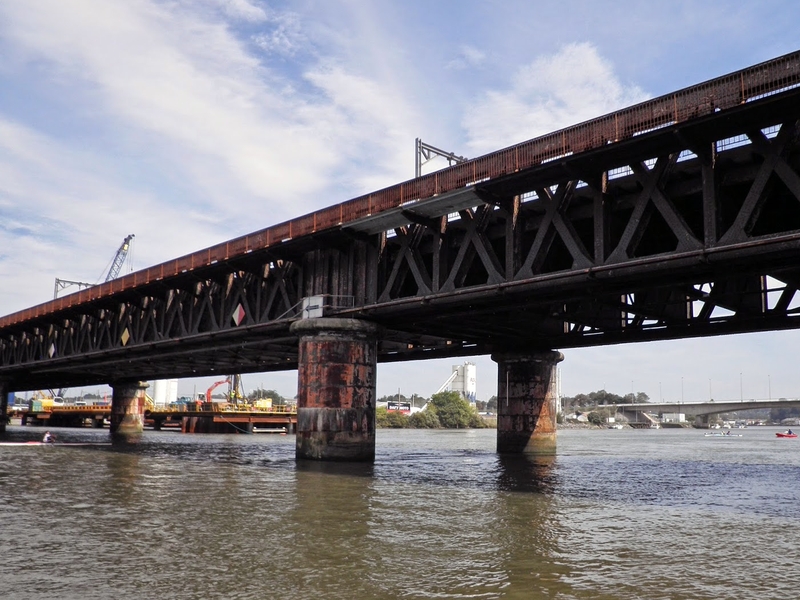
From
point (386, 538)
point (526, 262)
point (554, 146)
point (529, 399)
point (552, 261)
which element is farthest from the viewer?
point (529, 399)

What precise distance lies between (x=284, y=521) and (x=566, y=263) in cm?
1853

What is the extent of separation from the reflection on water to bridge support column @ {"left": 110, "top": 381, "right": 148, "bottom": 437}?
60355 mm

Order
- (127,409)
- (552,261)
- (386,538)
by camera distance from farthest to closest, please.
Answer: (127,409) < (552,261) < (386,538)

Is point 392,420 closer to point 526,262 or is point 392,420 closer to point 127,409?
point 127,409

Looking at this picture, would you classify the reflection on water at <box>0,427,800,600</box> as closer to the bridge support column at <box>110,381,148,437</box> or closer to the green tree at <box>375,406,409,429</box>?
the bridge support column at <box>110,381,148,437</box>

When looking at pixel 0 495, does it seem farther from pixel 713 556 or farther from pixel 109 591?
pixel 713 556

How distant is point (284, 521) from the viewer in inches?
598

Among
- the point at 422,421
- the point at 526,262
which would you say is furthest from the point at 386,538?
the point at 422,421

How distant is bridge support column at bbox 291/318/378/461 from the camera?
101 feet

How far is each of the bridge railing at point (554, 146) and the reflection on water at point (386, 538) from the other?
1062cm

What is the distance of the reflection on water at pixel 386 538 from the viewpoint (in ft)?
31.8

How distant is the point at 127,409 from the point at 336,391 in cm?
6225

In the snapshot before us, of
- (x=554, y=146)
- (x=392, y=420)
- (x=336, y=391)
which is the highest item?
(x=554, y=146)

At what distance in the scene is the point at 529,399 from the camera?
4188cm
